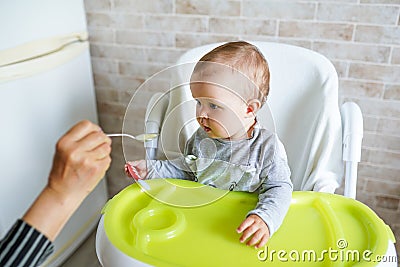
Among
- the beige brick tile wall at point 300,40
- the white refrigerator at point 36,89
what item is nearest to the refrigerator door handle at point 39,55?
the white refrigerator at point 36,89

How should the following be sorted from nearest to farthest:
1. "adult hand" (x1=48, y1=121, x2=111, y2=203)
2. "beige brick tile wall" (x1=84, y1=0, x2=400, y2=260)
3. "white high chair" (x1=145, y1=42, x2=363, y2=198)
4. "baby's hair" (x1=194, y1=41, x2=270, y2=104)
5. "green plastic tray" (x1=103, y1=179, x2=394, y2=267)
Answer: "adult hand" (x1=48, y1=121, x2=111, y2=203) → "green plastic tray" (x1=103, y1=179, x2=394, y2=267) → "baby's hair" (x1=194, y1=41, x2=270, y2=104) → "white high chair" (x1=145, y1=42, x2=363, y2=198) → "beige brick tile wall" (x1=84, y1=0, x2=400, y2=260)

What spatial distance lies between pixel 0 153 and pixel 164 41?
0.67 m

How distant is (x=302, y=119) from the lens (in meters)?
1.10

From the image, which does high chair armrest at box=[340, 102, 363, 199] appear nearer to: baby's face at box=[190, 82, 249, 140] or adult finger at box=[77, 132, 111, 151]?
baby's face at box=[190, 82, 249, 140]

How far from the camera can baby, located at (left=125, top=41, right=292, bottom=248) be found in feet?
2.69

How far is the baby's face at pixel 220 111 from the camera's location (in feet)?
2.69

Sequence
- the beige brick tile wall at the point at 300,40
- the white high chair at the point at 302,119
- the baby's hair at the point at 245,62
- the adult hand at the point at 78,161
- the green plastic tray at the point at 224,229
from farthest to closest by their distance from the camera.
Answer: the beige brick tile wall at the point at 300,40 → the white high chair at the point at 302,119 → the baby's hair at the point at 245,62 → the green plastic tray at the point at 224,229 → the adult hand at the point at 78,161

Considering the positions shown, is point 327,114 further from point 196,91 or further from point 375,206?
point 375,206

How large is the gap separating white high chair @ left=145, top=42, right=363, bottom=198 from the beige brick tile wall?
15cm

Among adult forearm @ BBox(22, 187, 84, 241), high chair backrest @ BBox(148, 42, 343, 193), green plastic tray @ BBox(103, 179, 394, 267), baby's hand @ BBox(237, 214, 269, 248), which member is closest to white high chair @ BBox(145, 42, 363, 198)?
high chair backrest @ BBox(148, 42, 343, 193)

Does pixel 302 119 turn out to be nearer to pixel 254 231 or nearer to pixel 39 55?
pixel 254 231

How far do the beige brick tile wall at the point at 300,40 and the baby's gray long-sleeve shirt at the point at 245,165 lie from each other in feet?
0.86

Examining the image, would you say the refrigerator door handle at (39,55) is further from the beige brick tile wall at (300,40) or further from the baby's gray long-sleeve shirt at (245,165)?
the baby's gray long-sleeve shirt at (245,165)

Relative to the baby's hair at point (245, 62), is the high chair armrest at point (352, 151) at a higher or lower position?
lower
